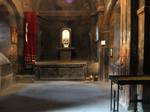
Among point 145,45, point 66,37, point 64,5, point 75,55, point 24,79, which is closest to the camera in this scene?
point 145,45

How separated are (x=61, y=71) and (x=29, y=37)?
2.31m

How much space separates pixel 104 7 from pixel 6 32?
179 inches

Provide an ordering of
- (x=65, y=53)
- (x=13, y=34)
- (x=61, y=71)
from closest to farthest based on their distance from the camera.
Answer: (x=13, y=34) < (x=61, y=71) < (x=65, y=53)

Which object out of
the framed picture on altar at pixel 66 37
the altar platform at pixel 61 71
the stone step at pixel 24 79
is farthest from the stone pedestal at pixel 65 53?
the stone step at pixel 24 79

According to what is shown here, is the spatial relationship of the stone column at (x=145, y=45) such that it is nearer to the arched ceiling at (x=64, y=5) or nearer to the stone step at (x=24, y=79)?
the stone step at (x=24, y=79)

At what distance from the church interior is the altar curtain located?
3 cm

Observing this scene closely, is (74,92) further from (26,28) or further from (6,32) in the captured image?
(26,28)

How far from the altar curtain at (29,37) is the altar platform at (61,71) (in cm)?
69

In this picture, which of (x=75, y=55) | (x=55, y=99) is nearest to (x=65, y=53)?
(x=75, y=55)

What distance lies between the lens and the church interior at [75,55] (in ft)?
26.4

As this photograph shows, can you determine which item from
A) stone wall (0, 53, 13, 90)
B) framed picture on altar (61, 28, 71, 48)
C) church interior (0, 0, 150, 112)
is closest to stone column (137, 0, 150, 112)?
church interior (0, 0, 150, 112)

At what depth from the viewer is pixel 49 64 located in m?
15.9

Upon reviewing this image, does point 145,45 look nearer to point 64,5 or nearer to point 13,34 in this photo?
point 13,34

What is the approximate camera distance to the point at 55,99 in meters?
10.2
